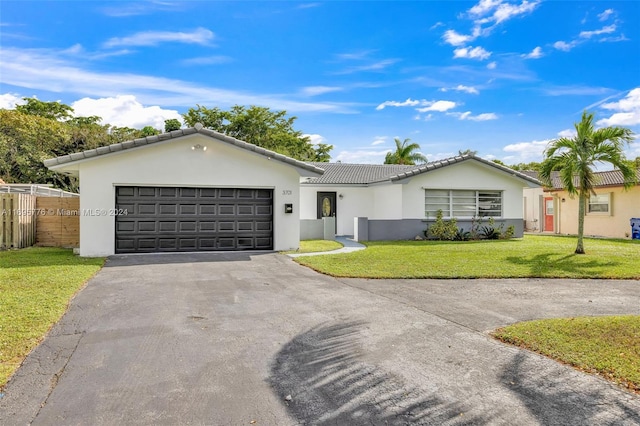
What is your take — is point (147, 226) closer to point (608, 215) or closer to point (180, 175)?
point (180, 175)

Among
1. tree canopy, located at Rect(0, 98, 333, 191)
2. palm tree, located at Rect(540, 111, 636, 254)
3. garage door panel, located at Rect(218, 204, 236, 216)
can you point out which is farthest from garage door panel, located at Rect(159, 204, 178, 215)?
tree canopy, located at Rect(0, 98, 333, 191)

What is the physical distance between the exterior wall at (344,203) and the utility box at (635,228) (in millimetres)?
12692

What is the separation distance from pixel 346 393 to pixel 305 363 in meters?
0.81

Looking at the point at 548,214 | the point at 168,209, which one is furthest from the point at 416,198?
the point at 548,214

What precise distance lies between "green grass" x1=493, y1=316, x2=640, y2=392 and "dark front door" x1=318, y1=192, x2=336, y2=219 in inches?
593

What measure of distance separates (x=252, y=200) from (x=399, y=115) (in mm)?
17789

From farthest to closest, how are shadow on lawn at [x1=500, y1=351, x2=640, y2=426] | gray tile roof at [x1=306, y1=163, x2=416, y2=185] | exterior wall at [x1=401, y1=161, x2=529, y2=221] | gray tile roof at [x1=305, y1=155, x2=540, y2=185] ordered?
gray tile roof at [x1=306, y1=163, x2=416, y2=185] < exterior wall at [x1=401, y1=161, x2=529, y2=221] < gray tile roof at [x1=305, y1=155, x2=540, y2=185] < shadow on lawn at [x1=500, y1=351, x2=640, y2=426]

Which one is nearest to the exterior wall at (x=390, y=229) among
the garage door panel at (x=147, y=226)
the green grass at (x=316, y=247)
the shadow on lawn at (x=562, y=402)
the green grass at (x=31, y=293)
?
the green grass at (x=316, y=247)

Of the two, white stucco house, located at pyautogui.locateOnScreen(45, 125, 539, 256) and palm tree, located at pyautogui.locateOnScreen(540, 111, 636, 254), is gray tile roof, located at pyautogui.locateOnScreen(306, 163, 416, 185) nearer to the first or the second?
white stucco house, located at pyautogui.locateOnScreen(45, 125, 539, 256)

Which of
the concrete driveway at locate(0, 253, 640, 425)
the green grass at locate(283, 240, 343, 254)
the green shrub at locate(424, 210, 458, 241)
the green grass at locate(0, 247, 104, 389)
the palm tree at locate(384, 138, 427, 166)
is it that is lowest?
the concrete driveway at locate(0, 253, 640, 425)

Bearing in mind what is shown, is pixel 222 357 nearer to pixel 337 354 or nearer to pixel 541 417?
pixel 337 354

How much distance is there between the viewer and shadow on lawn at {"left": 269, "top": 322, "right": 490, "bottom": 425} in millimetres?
3107

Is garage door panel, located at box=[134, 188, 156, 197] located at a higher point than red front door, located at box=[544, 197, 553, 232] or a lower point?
higher

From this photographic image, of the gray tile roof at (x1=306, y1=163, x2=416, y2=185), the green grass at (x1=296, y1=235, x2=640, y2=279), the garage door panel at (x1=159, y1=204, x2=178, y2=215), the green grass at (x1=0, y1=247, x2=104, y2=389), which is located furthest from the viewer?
the gray tile roof at (x1=306, y1=163, x2=416, y2=185)
